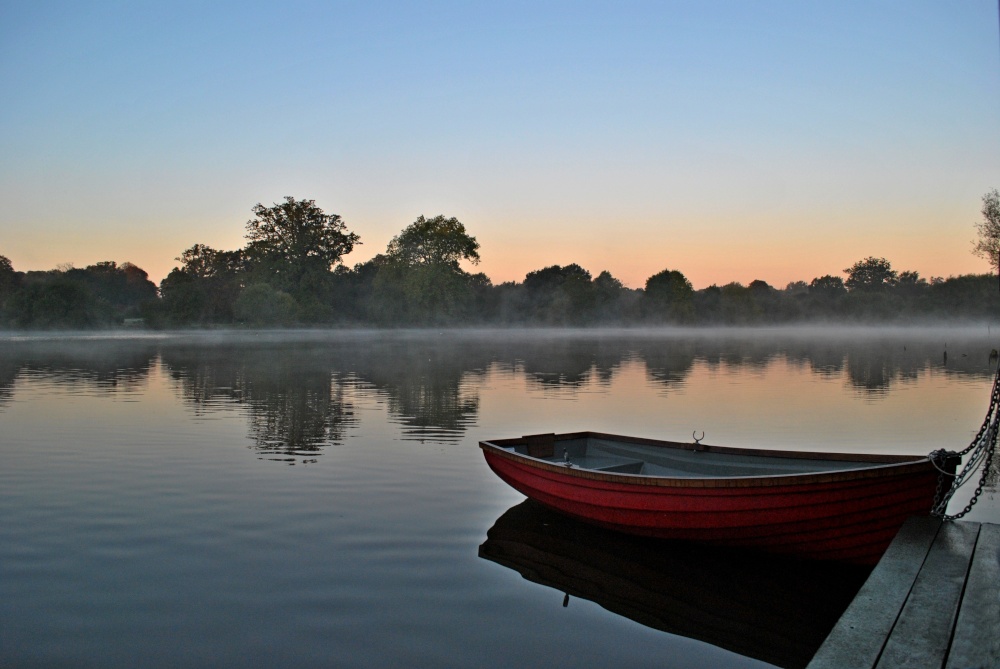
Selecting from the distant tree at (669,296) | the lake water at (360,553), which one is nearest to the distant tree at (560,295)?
the distant tree at (669,296)

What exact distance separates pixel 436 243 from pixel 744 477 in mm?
93315

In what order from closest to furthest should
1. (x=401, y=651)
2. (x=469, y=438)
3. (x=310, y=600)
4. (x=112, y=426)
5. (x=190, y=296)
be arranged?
(x=401, y=651), (x=310, y=600), (x=469, y=438), (x=112, y=426), (x=190, y=296)

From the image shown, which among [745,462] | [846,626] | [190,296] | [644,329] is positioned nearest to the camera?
[846,626]

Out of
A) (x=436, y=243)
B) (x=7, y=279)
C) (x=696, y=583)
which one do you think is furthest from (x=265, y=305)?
(x=696, y=583)

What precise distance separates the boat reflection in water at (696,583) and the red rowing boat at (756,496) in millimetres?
243

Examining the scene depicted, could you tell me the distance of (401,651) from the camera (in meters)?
6.81

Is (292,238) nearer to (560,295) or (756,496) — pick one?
(560,295)

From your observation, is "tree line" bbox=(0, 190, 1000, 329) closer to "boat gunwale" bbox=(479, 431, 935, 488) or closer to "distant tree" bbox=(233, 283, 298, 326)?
"distant tree" bbox=(233, 283, 298, 326)

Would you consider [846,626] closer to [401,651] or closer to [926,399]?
[401,651]

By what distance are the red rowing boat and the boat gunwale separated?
0.04ft

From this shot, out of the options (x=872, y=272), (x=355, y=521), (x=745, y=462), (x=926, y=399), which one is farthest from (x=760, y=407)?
(x=872, y=272)

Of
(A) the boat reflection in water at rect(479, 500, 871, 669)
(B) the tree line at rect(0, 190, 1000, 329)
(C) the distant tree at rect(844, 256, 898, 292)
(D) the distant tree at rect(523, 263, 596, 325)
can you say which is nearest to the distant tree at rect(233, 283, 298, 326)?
(B) the tree line at rect(0, 190, 1000, 329)

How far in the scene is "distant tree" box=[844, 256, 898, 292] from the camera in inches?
6609

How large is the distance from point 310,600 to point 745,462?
20.9ft
